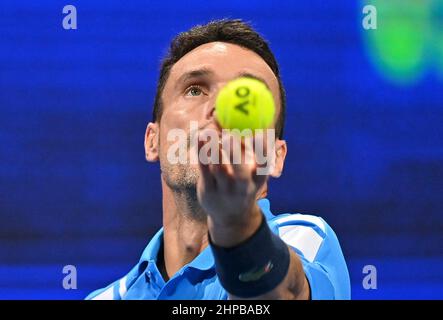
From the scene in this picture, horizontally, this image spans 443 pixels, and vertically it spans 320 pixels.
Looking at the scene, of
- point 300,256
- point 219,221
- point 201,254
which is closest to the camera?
point 219,221

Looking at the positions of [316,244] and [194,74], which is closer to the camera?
[316,244]

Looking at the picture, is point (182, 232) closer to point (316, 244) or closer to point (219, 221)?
point (316, 244)

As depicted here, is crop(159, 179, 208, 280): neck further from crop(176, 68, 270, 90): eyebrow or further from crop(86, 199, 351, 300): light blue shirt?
crop(176, 68, 270, 90): eyebrow

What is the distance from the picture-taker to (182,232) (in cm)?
158

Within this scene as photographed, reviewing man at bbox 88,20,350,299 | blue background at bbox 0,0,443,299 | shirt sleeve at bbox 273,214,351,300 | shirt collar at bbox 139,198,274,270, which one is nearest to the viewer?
man at bbox 88,20,350,299

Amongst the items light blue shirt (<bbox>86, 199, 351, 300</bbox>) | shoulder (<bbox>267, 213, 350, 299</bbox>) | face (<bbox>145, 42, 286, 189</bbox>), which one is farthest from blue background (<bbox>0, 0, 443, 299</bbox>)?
shoulder (<bbox>267, 213, 350, 299</bbox>)

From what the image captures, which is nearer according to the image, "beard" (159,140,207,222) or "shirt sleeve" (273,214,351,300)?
"shirt sleeve" (273,214,351,300)

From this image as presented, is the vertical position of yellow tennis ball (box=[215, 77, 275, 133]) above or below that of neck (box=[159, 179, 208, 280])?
above

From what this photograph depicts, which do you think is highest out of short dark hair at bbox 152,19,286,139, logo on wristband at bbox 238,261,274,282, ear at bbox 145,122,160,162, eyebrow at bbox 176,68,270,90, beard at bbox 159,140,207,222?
short dark hair at bbox 152,19,286,139

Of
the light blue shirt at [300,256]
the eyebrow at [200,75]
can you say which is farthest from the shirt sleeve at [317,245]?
the eyebrow at [200,75]

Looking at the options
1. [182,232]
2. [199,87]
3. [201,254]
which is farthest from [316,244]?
[199,87]

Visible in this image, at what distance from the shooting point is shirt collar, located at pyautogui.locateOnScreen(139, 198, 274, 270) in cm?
141

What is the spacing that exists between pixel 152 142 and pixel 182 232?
0.29 meters

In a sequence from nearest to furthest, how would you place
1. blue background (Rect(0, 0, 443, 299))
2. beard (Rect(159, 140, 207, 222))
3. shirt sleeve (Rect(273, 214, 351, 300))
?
shirt sleeve (Rect(273, 214, 351, 300)) → beard (Rect(159, 140, 207, 222)) → blue background (Rect(0, 0, 443, 299))
